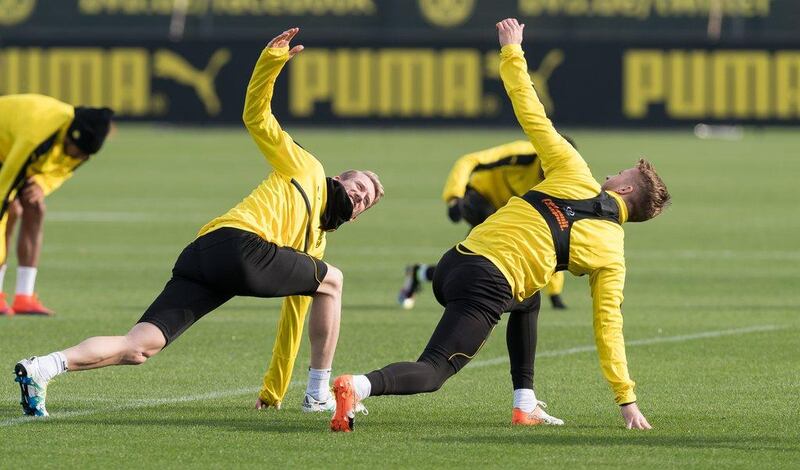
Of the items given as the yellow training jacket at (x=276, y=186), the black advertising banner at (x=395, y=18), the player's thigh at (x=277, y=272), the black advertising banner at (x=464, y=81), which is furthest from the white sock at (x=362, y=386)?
the black advertising banner at (x=395, y=18)

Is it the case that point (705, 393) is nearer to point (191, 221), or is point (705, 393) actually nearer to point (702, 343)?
point (702, 343)

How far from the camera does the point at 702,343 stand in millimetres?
13430

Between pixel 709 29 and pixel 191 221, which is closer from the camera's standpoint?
pixel 191 221

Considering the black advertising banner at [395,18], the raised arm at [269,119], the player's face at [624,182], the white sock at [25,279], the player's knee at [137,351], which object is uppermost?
the raised arm at [269,119]

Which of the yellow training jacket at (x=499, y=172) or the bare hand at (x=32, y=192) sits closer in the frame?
the bare hand at (x=32, y=192)

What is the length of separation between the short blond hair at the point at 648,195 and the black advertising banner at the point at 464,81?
29.1m

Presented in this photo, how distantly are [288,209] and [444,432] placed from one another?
1399 millimetres

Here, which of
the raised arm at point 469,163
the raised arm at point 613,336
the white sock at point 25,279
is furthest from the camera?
the white sock at point 25,279

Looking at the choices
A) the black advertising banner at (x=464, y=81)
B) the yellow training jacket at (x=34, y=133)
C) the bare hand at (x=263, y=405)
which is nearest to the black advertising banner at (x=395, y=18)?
the black advertising banner at (x=464, y=81)

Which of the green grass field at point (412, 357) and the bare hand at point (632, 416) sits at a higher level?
the bare hand at point (632, 416)

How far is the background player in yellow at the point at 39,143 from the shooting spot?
43.4 ft

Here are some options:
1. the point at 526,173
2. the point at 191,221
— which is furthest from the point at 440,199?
the point at 526,173

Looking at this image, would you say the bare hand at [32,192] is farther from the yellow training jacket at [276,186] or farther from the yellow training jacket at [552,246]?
the yellow training jacket at [552,246]

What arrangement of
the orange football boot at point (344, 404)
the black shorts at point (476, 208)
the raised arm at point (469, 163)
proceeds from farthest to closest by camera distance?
the black shorts at point (476, 208) < the raised arm at point (469, 163) < the orange football boot at point (344, 404)
